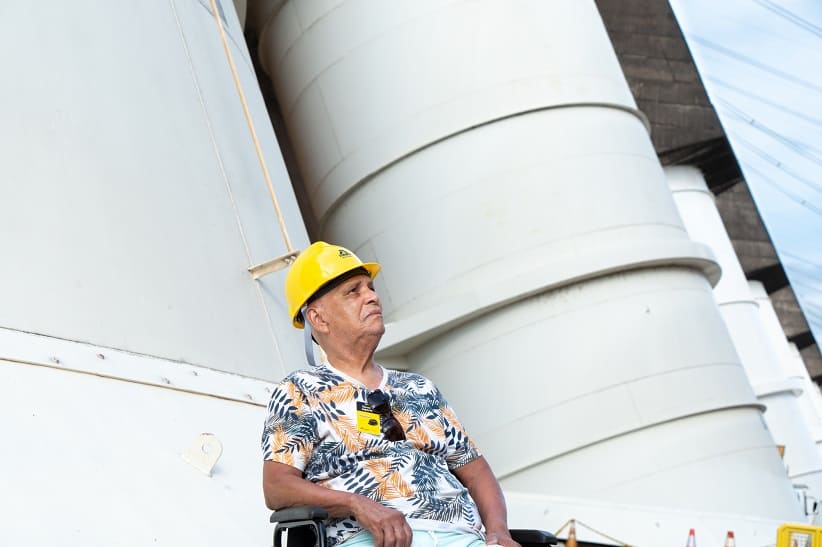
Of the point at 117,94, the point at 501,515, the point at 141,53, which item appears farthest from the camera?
the point at 141,53

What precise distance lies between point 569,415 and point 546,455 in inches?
10.8

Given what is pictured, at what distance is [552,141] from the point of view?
693 cm

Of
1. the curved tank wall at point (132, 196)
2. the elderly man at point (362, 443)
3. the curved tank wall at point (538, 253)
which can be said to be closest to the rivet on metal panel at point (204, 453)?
the curved tank wall at point (132, 196)

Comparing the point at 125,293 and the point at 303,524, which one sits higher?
the point at 125,293

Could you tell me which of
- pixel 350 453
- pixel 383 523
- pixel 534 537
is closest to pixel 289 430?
pixel 350 453

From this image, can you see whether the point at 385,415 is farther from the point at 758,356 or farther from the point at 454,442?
the point at 758,356

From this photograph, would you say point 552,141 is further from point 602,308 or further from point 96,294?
point 96,294

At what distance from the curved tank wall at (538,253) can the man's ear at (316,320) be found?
396 centimetres

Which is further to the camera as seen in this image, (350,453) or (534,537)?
(534,537)

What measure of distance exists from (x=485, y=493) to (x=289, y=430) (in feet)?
1.85

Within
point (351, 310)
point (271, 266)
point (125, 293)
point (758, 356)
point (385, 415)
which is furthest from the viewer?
point (758, 356)

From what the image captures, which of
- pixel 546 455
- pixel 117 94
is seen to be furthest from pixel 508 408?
pixel 117 94

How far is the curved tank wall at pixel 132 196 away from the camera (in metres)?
3.13

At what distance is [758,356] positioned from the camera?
13.2m
